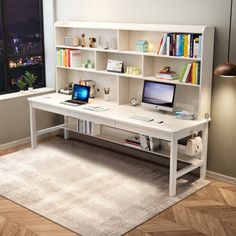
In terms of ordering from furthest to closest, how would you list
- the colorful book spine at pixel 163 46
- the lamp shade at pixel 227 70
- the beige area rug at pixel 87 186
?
the colorful book spine at pixel 163 46, the lamp shade at pixel 227 70, the beige area rug at pixel 87 186

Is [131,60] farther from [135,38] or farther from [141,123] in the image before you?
[141,123]

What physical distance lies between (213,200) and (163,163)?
1020 millimetres

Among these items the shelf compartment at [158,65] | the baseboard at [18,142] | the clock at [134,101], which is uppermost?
the shelf compartment at [158,65]

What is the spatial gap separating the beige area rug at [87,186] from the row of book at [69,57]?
1.13 m

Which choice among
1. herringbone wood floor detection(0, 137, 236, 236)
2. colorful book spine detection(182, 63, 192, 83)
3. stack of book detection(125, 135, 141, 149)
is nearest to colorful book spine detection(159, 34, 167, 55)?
colorful book spine detection(182, 63, 192, 83)

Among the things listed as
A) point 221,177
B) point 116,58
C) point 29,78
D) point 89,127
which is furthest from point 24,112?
point 221,177

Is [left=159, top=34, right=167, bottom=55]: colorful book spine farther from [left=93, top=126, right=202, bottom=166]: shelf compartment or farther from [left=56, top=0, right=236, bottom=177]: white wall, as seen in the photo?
[left=93, top=126, right=202, bottom=166]: shelf compartment

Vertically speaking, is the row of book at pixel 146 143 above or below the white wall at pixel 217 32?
below

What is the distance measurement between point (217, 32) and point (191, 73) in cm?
50

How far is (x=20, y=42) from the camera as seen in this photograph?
632cm

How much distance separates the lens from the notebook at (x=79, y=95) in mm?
5473

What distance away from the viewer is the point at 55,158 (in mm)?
5484

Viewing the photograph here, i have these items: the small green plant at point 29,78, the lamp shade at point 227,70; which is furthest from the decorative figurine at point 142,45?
the small green plant at point 29,78

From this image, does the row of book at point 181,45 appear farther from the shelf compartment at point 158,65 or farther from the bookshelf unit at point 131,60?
the shelf compartment at point 158,65
